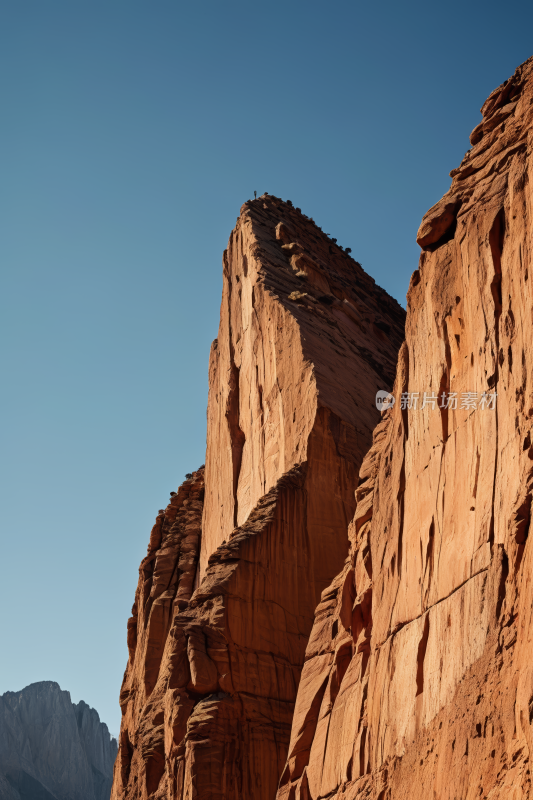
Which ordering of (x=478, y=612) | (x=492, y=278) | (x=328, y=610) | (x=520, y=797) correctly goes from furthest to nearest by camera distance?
(x=328, y=610) → (x=492, y=278) → (x=478, y=612) → (x=520, y=797)

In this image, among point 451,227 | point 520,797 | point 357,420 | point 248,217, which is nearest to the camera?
point 520,797

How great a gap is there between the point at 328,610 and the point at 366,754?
188 inches

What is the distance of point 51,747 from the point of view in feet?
370

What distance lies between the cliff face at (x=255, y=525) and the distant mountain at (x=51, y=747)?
6325 centimetres

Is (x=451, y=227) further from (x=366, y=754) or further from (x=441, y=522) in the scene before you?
(x=366, y=754)

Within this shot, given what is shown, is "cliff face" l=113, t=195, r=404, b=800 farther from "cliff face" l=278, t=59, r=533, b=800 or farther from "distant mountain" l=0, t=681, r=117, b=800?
"distant mountain" l=0, t=681, r=117, b=800

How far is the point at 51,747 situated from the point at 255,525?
90.9m

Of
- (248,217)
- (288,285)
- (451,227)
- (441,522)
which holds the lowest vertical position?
(441,522)

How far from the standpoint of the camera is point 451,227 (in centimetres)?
2128

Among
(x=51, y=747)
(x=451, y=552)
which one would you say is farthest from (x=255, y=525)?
(x=51, y=747)

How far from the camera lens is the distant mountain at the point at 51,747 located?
344 ft

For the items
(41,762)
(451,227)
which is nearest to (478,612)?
(451,227)

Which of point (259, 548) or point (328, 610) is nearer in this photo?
point (328, 610)

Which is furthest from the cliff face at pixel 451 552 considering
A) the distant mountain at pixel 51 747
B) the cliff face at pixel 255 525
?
the distant mountain at pixel 51 747
